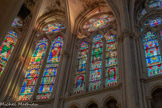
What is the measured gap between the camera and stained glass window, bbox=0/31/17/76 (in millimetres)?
12759

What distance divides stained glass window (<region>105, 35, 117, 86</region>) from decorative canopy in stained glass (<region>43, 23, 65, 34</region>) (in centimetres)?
422

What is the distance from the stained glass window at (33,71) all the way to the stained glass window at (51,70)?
52 cm

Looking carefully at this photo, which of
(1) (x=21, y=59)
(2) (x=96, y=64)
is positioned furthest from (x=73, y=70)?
(1) (x=21, y=59)

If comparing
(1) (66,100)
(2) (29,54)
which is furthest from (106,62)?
(2) (29,54)

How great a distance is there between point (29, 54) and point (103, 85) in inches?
232

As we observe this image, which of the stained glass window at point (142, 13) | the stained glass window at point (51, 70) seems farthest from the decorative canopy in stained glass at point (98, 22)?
the stained glass window at point (51, 70)

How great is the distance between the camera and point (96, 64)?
442 inches

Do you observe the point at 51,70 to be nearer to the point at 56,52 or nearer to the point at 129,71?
the point at 56,52

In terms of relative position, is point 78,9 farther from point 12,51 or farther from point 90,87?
point 90,87

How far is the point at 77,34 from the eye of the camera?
1387cm

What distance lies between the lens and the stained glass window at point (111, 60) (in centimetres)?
1002

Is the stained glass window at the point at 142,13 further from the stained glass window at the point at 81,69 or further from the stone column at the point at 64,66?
the stone column at the point at 64,66

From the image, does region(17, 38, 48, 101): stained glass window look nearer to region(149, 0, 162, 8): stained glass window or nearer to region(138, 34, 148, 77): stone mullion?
region(138, 34, 148, 77): stone mullion

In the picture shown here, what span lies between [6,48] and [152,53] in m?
9.06
